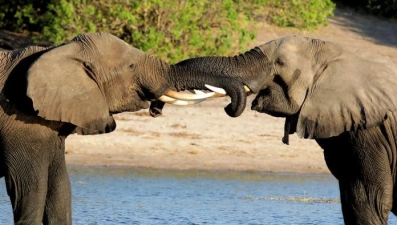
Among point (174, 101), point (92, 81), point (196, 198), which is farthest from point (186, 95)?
point (196, 198)

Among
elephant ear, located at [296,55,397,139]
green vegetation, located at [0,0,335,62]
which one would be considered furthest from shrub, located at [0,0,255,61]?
elephant ear, located at [296,55,397,139]

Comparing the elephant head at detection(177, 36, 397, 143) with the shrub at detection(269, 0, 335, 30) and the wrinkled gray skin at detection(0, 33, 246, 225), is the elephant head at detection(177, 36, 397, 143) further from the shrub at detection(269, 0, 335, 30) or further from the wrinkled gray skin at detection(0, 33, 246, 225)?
the shrub at detection(269, 0, 335, 30)

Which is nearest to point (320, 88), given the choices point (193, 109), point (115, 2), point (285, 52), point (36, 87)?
point (285, 52)

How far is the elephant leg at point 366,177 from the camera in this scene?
9.26 meters

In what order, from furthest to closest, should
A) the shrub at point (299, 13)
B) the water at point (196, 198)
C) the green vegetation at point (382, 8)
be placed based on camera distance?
the green vegetation at point (382, 8)
the shrub at point (299, 13)
the water at point (196, 198)

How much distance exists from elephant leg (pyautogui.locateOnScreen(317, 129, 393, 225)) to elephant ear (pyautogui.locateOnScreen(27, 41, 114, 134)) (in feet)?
5.81

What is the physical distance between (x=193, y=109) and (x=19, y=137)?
7.94 m

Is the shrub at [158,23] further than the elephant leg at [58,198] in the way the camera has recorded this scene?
Yes

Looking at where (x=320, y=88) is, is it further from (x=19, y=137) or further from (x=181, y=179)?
(x=181, y=179)

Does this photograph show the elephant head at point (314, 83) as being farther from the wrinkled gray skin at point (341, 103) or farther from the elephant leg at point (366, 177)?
the elephant leg at point (366, 177)

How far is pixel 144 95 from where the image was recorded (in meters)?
9.66

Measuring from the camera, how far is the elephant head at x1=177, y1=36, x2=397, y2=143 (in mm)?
9203

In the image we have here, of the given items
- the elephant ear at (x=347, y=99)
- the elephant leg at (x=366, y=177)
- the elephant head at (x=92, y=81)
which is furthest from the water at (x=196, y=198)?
the elephant ear at (x=347, y=99)

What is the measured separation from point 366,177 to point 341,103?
55 centimetres
